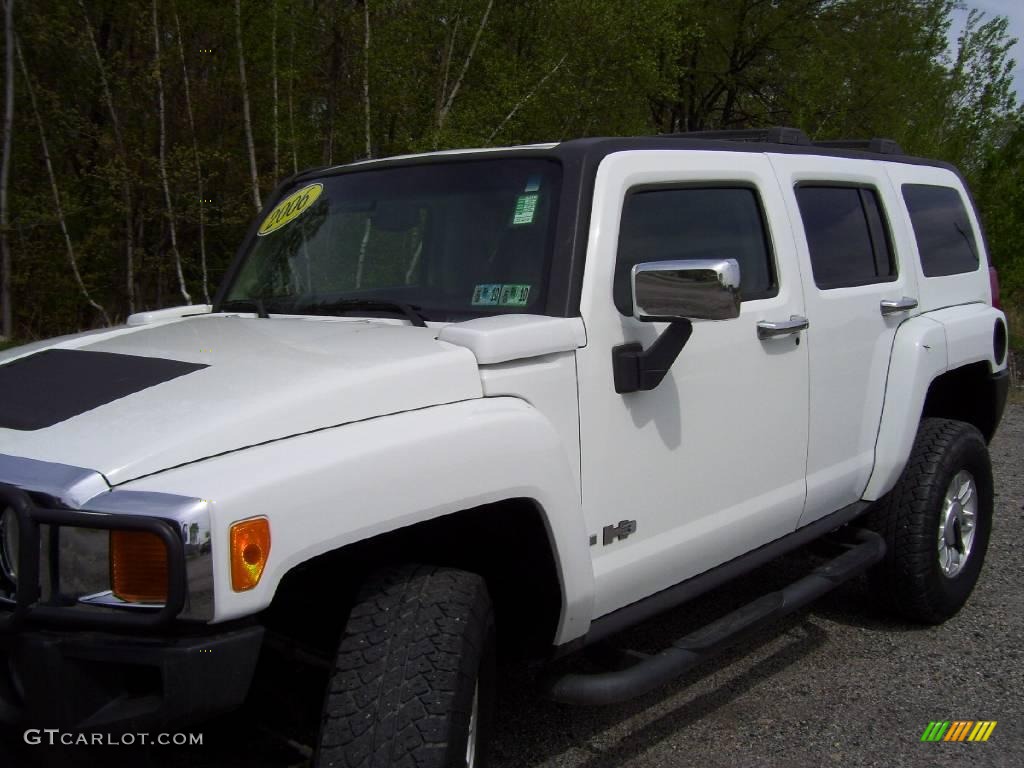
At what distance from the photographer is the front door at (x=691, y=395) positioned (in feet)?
9.30

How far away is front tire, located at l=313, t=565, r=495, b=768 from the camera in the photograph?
2.11 m

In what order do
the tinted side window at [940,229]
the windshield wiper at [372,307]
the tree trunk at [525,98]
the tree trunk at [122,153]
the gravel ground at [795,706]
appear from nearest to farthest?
the windshield wiper at [372,307] → the gravel ground at [795,706] → the tinted side window at [940,229] → the tree trunk at [122,153] → the tree trunk at [525,98]

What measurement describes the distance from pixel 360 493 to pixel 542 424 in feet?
1.97

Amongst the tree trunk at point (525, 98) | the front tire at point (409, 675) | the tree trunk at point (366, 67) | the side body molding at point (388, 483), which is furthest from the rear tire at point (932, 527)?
the tree trunk at point (525, 98)

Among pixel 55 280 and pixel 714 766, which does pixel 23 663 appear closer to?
pixel 714 766

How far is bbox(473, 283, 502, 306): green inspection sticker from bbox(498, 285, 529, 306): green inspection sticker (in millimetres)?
16

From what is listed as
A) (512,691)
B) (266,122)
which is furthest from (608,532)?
(266,122)

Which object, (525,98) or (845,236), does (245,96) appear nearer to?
(525,98)

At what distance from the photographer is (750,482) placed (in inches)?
134

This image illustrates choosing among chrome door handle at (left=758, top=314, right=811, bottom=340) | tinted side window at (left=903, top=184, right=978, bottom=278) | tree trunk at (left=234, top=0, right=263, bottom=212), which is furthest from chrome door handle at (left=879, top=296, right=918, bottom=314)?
tree trunk at (left=234, top=0, right=263, bottom=212)

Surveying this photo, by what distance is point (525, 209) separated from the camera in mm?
3037

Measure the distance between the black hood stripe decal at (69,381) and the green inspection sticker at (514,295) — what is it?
0.87 metres

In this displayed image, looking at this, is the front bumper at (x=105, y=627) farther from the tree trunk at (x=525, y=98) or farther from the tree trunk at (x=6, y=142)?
the tree trunk at (x=525, y=98)

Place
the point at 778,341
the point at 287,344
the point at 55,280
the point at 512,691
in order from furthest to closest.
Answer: the point at 55,280, the point at 512,691, the point at 778,341, the point at 287,344
